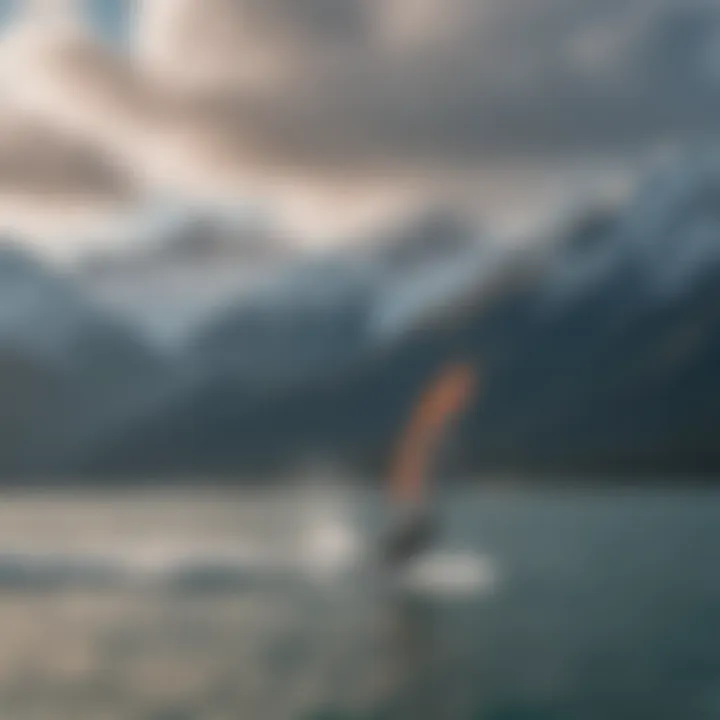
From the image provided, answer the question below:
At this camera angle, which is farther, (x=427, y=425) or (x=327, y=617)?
(x=327, y=617)

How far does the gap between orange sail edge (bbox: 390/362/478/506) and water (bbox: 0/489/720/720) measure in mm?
684

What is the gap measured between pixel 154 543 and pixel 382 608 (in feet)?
21.2

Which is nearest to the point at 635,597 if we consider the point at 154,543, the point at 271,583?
the point at 271,583

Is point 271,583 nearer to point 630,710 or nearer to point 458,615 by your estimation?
point 458,615

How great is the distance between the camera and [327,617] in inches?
634

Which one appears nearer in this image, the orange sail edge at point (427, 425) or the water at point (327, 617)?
the water at point (327, 617)

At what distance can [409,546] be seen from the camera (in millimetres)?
16219

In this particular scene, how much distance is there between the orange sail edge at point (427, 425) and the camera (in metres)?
13.4

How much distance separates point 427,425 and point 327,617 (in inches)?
159

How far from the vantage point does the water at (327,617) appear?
1144cm

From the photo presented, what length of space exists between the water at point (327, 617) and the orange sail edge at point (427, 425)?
2.24 feet

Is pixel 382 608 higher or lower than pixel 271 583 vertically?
lower

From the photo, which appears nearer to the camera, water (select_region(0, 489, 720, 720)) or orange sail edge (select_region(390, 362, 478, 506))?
water (select_region(0, 489, 720, 720))

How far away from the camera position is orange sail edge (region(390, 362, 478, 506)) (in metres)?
13.4
